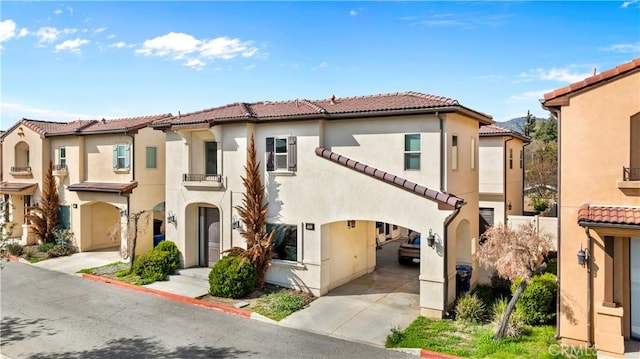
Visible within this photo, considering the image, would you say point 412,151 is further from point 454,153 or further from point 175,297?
point 175,297

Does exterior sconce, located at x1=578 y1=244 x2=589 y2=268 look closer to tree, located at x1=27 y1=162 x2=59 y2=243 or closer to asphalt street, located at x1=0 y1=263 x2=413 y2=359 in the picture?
asphalt street, located at x1=0 y1=263 x2=413 y2=359

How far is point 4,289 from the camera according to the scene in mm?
16531

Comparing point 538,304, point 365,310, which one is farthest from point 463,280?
point 365,310

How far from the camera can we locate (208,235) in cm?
1925

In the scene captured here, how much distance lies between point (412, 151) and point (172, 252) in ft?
38.1

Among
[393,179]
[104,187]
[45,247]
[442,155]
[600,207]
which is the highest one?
[442,155]

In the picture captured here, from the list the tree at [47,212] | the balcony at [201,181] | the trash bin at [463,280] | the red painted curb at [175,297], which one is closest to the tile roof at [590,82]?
the trash bin at [463,280]

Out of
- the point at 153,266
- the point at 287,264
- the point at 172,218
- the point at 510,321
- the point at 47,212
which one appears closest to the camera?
the point at 510,321

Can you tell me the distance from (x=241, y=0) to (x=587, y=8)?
37.6 ft

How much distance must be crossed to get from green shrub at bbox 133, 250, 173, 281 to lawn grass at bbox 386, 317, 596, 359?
10.8 m

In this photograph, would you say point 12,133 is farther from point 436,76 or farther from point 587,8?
point 587,8

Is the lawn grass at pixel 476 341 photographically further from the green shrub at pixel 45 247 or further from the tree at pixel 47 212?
the tree at pixel 47 212

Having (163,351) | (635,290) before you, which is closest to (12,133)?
(163,351)

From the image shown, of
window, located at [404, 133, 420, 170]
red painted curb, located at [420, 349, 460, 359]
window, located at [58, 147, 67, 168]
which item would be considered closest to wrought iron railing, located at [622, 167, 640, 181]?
window, located at [404, 133, 420, 170]
